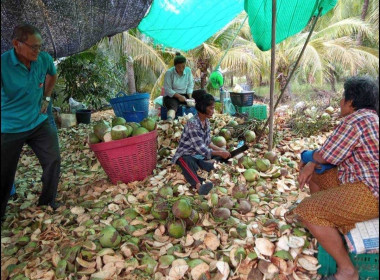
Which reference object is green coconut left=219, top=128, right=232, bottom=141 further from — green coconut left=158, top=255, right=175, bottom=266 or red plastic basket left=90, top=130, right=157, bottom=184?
green coconut left=158, top=255, right=175, bottom=266

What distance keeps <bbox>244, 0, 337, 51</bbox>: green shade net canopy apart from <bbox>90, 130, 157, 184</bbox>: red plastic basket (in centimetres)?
203

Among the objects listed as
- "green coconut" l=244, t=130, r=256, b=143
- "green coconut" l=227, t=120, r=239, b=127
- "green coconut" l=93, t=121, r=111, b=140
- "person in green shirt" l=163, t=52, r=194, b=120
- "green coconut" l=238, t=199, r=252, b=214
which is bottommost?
"green coconut" l=238, t=199, r=252, b=214

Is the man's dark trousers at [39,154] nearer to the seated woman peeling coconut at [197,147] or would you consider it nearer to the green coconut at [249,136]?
the seated woman peeling coconut at [197,147]

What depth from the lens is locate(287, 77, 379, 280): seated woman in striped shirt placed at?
1.39 metres

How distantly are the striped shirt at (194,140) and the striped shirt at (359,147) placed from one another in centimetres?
120

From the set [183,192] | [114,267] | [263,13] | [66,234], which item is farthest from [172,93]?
[114,267]

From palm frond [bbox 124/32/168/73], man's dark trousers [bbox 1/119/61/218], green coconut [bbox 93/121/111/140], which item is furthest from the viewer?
palm frond [bbox 124/32/168/73]

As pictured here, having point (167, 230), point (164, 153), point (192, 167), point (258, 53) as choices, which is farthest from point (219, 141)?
point (258, 53)

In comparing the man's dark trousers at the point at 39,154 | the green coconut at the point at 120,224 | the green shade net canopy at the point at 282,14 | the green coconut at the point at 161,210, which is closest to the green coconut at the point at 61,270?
the green coconut at the point at 120,224

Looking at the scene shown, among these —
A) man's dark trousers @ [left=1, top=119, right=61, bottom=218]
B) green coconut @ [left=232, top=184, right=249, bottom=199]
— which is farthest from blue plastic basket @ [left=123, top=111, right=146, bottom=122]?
green coconut @ [left=232, top=184, right=249, bottom=199]

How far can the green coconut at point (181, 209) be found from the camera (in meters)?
1.88

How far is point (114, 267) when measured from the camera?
1645 mm

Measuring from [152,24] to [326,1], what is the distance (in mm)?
2257

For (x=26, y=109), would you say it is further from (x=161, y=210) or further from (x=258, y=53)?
(x=258, y=53)
